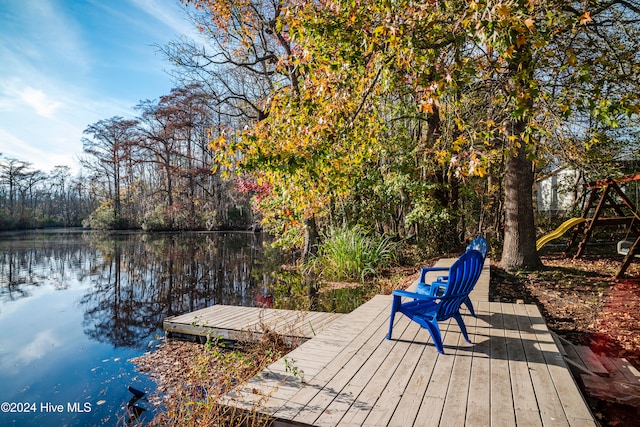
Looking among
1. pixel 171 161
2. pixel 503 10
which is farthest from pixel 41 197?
pixel 503 10

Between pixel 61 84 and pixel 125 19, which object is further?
pixel 61 84

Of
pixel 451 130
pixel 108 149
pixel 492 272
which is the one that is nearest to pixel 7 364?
pixel 492 272

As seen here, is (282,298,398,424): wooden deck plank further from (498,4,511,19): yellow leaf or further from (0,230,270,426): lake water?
(498,4,511,19): yellow leaf

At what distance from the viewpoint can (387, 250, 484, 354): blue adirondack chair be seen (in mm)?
3002

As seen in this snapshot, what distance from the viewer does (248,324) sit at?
5.28 m

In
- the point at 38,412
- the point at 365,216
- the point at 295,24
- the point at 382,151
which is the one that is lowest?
the point at 38,412

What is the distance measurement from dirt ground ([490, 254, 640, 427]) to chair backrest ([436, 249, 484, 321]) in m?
1.23

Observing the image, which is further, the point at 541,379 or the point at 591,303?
the point at 591,303

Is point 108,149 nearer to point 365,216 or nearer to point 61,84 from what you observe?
point 61,84

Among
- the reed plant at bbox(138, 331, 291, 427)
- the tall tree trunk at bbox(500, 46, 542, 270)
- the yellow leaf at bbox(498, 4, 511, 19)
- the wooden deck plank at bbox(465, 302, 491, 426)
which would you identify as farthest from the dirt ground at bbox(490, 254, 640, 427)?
the yellow leaf at bbox(498, 4, 511, 19)

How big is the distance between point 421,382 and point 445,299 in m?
0.71

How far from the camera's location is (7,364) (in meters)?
5.30

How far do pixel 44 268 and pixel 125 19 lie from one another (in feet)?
29.9

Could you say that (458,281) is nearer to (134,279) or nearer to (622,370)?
(622,370)
